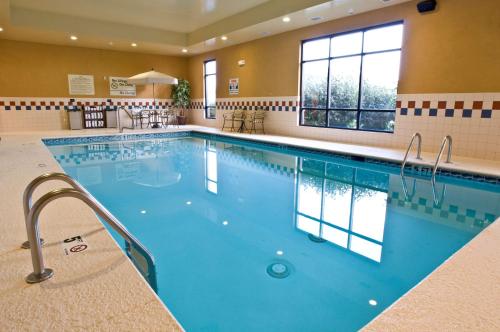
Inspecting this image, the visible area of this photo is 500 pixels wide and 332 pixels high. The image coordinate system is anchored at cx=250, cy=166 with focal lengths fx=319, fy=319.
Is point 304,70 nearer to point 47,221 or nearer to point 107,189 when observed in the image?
point 107,189

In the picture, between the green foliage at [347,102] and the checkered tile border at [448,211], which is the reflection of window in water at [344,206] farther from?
the green foliage at [347,102]

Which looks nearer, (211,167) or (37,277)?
(37,277)

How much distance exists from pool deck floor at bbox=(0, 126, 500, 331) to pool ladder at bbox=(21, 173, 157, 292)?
→ 0.07 meters

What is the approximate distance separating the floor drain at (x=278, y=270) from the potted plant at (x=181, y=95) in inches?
384

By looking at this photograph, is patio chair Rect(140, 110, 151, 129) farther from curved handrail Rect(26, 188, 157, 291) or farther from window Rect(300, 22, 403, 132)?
curved handrail Rect(26, 188, 157, 291)

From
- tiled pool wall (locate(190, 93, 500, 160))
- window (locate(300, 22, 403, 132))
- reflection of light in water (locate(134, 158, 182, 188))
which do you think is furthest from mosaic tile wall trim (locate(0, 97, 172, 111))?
tiled pool wall (locate(190, 93, 500, 160))

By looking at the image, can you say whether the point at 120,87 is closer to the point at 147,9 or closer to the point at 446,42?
the point at 147,9

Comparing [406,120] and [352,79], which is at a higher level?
[352,79]

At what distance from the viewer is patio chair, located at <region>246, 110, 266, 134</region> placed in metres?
8.61

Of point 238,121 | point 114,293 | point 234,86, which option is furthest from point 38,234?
point 234,86

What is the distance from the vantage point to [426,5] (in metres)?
5.08

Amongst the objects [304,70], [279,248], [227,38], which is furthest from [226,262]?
[227,38]

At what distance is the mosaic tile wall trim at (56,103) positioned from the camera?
866 cm

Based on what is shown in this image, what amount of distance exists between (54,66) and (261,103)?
6.00 metres
